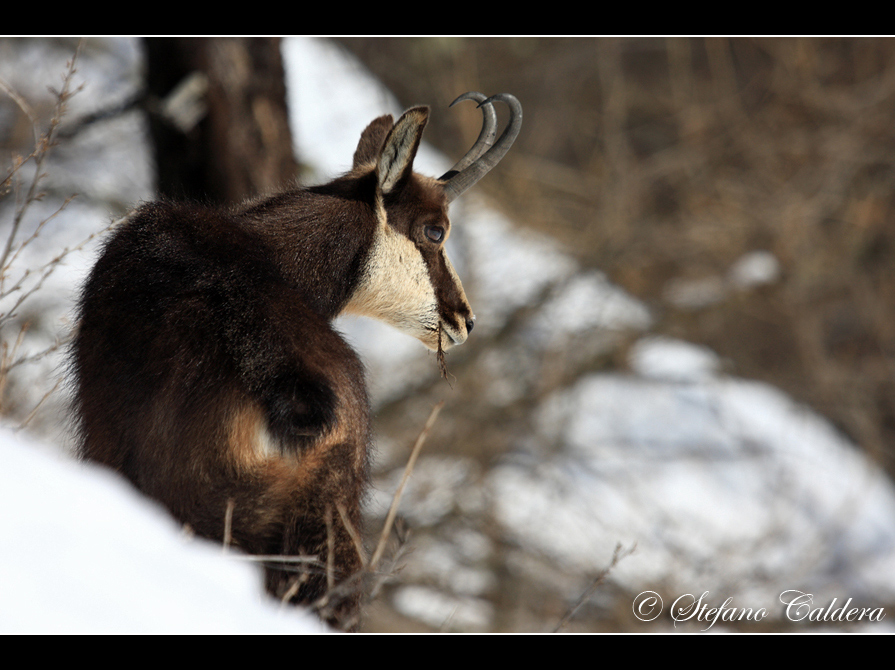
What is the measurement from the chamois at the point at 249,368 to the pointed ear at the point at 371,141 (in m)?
0.48

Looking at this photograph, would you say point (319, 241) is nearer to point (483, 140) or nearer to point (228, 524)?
point (483, 140)

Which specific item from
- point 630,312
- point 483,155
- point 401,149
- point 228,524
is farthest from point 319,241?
point 630,312

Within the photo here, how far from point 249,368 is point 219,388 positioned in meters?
0.12

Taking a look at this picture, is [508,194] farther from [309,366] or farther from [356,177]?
[309,366]

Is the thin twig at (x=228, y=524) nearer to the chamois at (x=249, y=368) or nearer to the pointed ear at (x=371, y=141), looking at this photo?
the chamois at (x=249, y=368)

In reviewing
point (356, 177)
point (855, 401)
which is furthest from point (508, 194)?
point (356, 177)

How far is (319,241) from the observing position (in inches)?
120

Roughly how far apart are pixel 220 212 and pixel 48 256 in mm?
4963

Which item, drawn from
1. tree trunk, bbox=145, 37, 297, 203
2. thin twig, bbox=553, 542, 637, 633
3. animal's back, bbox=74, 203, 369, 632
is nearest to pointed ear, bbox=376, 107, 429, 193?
animal's back, bbox=74, 203, 369, 632

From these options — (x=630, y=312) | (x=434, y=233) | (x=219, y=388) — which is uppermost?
(x=434, y=233)

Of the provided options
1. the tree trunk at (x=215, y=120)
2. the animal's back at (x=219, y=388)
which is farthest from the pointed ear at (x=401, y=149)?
the tree trunk at (x=215, y=120)

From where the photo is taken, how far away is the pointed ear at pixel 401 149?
2.90 metres

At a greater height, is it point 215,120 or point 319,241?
point 215,120

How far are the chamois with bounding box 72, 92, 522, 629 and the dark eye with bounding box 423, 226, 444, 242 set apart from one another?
186mm
